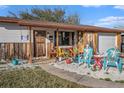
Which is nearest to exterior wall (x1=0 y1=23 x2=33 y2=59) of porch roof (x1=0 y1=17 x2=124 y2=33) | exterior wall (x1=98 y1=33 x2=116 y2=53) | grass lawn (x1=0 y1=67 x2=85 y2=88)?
porch roof (x1=0 y1=17 x2=124 y2=33)

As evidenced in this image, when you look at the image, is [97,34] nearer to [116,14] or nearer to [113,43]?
[113,43]

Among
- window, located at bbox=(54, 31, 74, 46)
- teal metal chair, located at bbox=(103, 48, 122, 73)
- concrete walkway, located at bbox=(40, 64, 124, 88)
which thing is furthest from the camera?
window, located at bbox=(54, 31, 74, 46)

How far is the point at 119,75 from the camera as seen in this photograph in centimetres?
943

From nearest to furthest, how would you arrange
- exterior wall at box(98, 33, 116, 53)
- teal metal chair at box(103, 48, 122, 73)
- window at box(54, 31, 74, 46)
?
1. teal metal chair at box(103, 48, 122, 73)
2. window at box(54, 31, 74, 46)
3. exterior wall at box(98, 33, 116, 53)

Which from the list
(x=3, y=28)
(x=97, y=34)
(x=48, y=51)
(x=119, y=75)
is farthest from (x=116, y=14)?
(x=119, y=75)

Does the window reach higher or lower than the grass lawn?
higher

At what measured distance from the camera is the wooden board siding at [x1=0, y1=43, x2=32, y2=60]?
13.5 meters

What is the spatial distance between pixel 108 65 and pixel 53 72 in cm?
274

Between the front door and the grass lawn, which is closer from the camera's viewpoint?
the grass lawn

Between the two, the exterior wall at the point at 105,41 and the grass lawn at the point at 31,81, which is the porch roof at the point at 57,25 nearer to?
the exterior wall at the point at 105,41

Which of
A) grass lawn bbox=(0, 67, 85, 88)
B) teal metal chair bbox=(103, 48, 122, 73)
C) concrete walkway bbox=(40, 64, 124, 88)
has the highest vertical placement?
teal metal chair bbox=(103, 48, 122, 73)

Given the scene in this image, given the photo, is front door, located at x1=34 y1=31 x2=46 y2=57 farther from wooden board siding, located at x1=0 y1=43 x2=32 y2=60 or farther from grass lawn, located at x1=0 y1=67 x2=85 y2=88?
grass lawn, located at x1=0 y1=67 x2=85 y2=88

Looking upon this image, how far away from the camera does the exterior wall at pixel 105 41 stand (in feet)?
66.1

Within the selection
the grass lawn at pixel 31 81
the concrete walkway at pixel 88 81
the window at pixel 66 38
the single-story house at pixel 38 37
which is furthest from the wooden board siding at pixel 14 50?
the concrete walkway at pixel 88 81
